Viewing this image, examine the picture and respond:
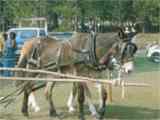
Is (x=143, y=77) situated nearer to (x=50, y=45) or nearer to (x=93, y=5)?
(x=50, y=45)

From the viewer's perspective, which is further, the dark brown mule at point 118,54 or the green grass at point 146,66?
the green grass at point 146,66

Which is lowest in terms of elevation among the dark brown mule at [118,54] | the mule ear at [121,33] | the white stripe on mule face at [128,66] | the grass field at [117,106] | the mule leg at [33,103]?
the grass field at [117,106]

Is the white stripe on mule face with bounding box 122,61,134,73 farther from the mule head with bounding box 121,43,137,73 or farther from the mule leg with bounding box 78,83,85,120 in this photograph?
the mule leg with bounding box 78,83,85,120

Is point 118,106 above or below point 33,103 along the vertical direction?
below

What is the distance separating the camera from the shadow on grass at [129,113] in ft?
33.4

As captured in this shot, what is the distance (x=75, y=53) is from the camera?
977cm

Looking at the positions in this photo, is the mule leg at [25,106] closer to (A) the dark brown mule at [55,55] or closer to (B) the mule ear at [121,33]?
(A) the dark brown mule at [55,55]

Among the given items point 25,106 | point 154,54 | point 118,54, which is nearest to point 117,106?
Answer: point 25,106

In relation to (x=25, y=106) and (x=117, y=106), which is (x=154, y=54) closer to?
(x=117, y=106)

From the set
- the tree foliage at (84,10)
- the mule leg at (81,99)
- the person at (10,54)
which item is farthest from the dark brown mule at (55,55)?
the tree foliage at (84,10)

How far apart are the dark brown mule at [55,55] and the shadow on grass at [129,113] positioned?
0.78 metres

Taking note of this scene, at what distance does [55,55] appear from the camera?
1029cm

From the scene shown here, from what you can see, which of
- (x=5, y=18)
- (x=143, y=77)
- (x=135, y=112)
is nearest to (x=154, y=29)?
(x=5, y=18)

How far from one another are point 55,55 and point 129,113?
6.30 feet
